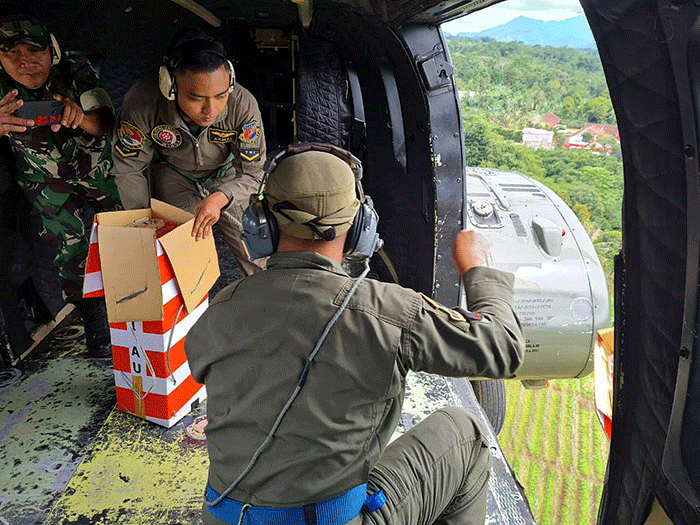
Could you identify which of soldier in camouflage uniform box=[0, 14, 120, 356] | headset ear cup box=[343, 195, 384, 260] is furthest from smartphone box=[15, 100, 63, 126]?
headset ear cup box=[343, 195, 384, 260]

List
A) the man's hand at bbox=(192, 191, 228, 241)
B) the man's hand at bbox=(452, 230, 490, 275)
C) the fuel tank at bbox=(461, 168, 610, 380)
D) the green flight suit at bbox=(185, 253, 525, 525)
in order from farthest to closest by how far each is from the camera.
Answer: the fuel tank at bbox=(461, 168, 610, 380) → the man's hand at bbox=(192, 191, 228, 241) → the man's hand at bbox=(452, 230, 490, 275) → the green flight suit at bbox=(185, 253, 525, 525)

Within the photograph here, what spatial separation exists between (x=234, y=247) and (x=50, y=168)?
0.94 m

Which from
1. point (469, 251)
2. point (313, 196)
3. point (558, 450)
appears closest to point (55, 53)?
point (313, 196)

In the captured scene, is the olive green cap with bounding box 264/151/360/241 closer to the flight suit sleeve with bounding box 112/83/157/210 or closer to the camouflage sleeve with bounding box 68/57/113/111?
the flight suit sleeve with bounding box 112/83/157/210

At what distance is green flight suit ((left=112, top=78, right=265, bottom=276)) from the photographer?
261 centimetres

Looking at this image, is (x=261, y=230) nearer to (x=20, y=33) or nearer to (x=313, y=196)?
(x=313, y=196)

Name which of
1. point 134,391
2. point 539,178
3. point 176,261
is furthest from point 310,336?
point 539,178

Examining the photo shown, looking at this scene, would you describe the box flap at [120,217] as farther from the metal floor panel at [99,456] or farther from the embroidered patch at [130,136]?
the metal floor panel at [99,456]

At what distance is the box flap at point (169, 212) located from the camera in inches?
97.5

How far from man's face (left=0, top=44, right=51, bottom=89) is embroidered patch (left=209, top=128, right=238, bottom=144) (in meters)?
0.74

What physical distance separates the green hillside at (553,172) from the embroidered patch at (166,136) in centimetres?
132

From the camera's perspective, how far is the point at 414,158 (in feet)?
10.5

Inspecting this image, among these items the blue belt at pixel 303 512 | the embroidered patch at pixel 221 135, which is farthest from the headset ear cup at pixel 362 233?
the embroidered patch at pixel 221 135

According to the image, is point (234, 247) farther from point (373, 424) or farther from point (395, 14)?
point (373, 424)
